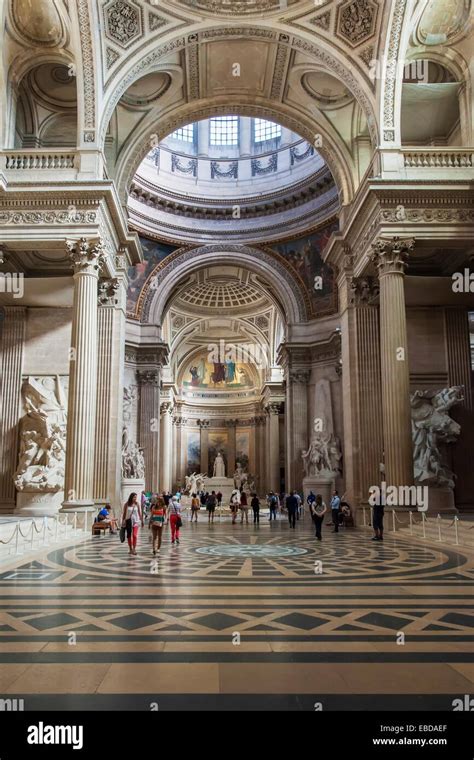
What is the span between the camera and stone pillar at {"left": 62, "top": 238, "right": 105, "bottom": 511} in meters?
13.6

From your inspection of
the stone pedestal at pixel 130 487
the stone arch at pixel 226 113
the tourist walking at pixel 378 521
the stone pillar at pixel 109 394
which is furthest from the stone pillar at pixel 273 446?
the tourist walking at pixel 378 521

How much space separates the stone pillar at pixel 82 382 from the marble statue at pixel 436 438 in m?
8.31

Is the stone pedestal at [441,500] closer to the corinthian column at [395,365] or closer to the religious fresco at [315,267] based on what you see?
the corinthian column at [395,365]

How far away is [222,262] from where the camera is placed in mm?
33156

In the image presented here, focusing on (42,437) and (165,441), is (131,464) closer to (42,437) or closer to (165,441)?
(42,437)

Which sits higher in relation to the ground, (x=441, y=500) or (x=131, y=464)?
(x=131, y=464)

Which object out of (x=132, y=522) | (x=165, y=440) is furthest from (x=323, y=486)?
(x=165, y=440)

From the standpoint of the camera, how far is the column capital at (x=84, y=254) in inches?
565

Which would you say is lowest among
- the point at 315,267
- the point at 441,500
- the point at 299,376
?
the point at 441,500

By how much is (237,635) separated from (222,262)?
3004cm

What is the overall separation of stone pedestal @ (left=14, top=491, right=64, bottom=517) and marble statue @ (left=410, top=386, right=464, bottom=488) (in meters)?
9.41

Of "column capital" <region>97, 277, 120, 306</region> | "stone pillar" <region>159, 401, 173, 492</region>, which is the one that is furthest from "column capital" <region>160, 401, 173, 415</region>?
"column capital" <region>97, 277, 120, 306</region>

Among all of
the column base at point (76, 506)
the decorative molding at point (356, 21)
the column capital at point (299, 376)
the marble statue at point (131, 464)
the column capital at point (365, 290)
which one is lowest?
the column base at point (76, 506)
